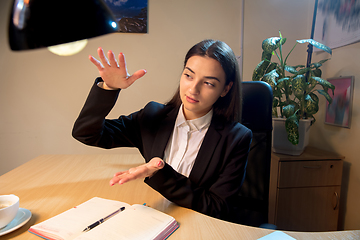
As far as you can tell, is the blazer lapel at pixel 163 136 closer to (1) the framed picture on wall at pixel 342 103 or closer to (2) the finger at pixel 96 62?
(2) the finger at pixel 96 62

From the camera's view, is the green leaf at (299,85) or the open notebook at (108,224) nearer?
the open notebook at (108,224)

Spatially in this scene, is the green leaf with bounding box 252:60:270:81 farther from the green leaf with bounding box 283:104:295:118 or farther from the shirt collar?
the shirt collar

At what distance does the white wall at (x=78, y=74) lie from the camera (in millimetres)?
2006

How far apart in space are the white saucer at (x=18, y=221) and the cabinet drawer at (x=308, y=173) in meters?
1.52

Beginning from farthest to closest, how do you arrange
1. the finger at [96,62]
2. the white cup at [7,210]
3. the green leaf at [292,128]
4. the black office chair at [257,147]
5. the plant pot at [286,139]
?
the plant pot at [286,139]
the green leaf at [292,128]
the black office chair at [257,147]
the finger at [96,62]
the white cup at [7,210]

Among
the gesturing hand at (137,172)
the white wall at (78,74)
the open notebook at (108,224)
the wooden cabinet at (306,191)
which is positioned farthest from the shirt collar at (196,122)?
the white wall at (78,74)

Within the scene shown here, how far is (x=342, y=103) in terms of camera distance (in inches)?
68.5

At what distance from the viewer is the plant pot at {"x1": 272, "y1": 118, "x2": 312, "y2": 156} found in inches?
65.5

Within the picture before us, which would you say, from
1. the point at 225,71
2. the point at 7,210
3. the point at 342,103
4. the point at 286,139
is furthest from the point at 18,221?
the point at 342,103

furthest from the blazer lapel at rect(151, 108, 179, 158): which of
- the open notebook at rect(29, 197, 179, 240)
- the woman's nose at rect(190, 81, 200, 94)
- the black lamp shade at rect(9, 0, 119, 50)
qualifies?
the black lamp shade at rect(9, 0, 119, 50)

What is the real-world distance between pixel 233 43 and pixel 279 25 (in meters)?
0.50

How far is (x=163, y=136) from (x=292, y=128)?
100cm

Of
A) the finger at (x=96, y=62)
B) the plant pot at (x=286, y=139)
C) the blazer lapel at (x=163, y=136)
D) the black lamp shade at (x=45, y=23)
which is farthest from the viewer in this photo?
the plant pot at (x=286, y=139)

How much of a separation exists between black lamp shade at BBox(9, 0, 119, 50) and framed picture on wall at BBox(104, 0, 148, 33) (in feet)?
5.80
